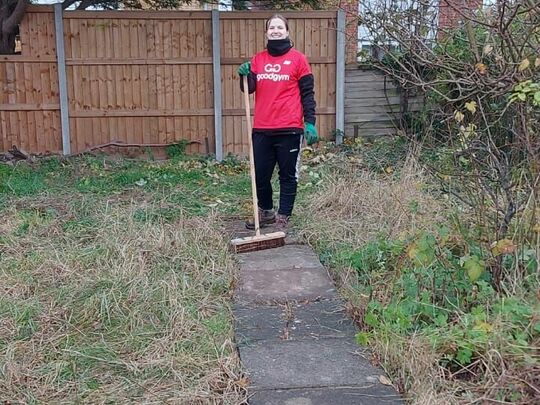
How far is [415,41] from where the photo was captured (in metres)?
3.89

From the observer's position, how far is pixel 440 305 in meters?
3.07

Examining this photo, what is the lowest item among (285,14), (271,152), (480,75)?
(271,152)

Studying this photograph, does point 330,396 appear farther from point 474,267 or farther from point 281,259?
point 281,259

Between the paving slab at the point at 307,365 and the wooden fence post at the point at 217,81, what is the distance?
18.7 ft

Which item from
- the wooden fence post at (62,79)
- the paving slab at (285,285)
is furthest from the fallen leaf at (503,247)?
the wooden fence post at (62,79)

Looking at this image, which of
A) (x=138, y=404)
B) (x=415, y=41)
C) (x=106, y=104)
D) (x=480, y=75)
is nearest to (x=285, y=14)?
(x=106, y=104)

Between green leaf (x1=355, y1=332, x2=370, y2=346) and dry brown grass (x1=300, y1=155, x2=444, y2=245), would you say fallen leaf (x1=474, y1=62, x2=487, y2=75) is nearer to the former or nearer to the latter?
dry brown grass (x1=300, y1=155, x2=444, y2=245)

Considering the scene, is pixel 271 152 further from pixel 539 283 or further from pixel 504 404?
pixel 504 404

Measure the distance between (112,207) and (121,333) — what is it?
244 centimetres

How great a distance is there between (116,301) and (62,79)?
5.56 metres

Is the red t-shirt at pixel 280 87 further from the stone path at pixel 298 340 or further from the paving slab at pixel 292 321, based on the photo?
the paving slab at pixel 292 321

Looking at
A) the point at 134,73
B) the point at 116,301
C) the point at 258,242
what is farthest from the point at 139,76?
the point at 116,301

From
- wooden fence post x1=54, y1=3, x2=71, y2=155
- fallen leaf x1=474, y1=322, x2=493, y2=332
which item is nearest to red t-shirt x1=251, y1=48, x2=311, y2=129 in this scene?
fallen leaf x1=474, y1=322, x2=493, y2=332

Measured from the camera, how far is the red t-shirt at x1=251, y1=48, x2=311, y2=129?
15.5 feet
